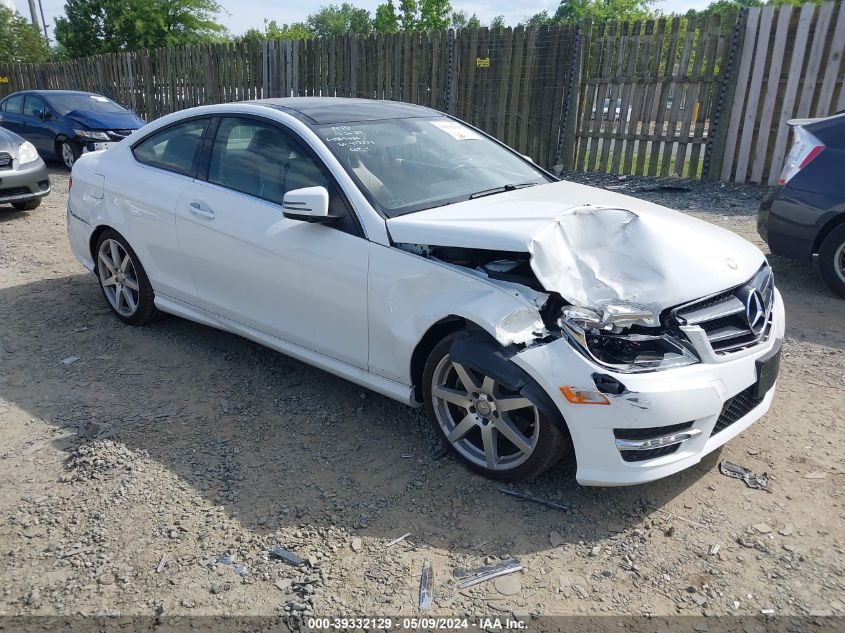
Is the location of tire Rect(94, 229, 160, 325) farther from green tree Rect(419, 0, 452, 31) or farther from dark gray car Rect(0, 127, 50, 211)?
green tree Rect(419, 0, 452, 31)

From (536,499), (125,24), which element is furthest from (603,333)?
(125,24)

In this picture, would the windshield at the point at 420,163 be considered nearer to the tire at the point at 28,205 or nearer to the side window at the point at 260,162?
the side window at the point at 260,162

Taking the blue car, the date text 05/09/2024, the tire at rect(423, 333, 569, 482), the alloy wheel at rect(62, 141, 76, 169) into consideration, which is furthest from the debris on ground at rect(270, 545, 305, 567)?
the alloy wheel at rect(62, 141, 76, 169)

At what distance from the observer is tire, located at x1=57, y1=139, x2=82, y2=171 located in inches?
494

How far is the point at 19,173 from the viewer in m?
8.77

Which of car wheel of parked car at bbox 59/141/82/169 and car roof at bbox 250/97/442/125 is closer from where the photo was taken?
car roof at bbox 250/97/442/125

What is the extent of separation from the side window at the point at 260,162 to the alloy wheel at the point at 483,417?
1277 millimetres

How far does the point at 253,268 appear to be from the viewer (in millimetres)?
3949

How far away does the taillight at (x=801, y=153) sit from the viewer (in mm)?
5723

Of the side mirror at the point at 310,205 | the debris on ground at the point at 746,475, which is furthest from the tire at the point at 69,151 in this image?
the debris on ground at the point at 746,475

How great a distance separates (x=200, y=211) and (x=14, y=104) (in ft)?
39.3

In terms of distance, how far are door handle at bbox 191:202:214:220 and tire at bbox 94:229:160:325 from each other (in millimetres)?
867

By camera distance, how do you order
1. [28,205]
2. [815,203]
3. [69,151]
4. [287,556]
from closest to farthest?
1. [287,556]
2. [815,203]
3. [28,205]
4. [69,151]

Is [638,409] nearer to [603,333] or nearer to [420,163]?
[603,333]
